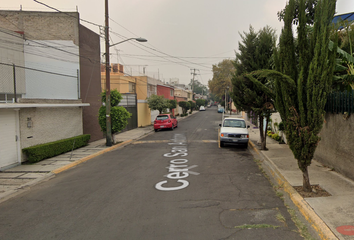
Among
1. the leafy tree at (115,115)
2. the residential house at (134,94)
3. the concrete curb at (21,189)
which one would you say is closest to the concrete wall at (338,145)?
the concrete curb at (21,189)

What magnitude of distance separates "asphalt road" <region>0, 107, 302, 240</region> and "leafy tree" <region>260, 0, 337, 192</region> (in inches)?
65.9

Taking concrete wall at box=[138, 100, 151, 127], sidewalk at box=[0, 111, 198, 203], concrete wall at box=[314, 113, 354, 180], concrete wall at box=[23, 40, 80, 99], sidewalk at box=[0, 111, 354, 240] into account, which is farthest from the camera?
concrete wall at box=[138, 100, 151, 127]

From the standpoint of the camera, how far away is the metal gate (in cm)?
2520

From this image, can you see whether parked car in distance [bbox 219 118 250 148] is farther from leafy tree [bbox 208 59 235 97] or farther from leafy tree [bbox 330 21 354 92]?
leafy tree [bbox 208 59 235 97]

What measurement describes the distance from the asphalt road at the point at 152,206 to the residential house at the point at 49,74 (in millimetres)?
3817

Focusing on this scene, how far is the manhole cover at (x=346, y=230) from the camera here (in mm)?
4189

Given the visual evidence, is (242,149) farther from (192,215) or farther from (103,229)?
(103,229)

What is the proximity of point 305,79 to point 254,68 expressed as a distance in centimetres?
709

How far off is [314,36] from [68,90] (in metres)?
13.6

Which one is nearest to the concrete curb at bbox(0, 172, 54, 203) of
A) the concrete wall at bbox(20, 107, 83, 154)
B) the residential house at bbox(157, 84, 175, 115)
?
the concrete wall at bbox(20, 107, 83, 154)

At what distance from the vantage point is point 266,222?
4.92 metres

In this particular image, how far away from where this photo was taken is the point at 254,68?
500 inches

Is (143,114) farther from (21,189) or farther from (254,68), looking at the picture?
(21,189)

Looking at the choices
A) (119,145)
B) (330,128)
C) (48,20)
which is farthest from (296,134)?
(48,20)
